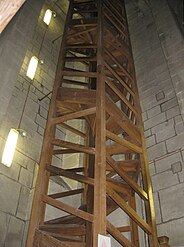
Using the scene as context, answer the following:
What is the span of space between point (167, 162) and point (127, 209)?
6.61 feet

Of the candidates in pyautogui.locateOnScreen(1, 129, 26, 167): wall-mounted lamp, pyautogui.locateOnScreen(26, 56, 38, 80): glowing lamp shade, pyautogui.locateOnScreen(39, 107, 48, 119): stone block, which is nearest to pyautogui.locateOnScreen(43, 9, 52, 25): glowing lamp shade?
pyautogui.locateOnScreen(26, 56, 38, 80): glowing lamp shade

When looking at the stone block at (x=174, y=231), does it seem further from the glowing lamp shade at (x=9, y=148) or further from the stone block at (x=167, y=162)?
the glowing lamp shade at (x=9, y=148)

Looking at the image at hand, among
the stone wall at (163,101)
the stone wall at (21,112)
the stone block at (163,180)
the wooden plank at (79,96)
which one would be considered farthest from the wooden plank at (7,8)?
the stone block at (163,180)

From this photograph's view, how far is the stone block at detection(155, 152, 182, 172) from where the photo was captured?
20.2 feet

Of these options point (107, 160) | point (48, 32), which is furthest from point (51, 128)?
point (48, 32)

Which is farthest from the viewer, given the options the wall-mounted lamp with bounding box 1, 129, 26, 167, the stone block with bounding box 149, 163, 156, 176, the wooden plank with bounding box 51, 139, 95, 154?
the stone block with bounding box 149, 163, 156, 176

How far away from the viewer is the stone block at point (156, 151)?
6.51 metres

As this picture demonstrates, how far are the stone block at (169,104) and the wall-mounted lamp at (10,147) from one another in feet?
11.8

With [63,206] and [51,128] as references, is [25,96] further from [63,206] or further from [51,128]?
[63,206]

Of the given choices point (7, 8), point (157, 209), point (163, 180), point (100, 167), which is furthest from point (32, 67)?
point (7, 8)

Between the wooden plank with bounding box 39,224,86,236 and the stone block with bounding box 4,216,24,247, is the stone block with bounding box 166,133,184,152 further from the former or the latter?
the stone block with bounding box 4,216,24,247

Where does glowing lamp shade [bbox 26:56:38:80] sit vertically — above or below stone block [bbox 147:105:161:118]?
above

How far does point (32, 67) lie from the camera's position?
28.3 feet

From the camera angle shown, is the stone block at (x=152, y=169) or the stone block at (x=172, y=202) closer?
the stone block at (x=172, y=202)
